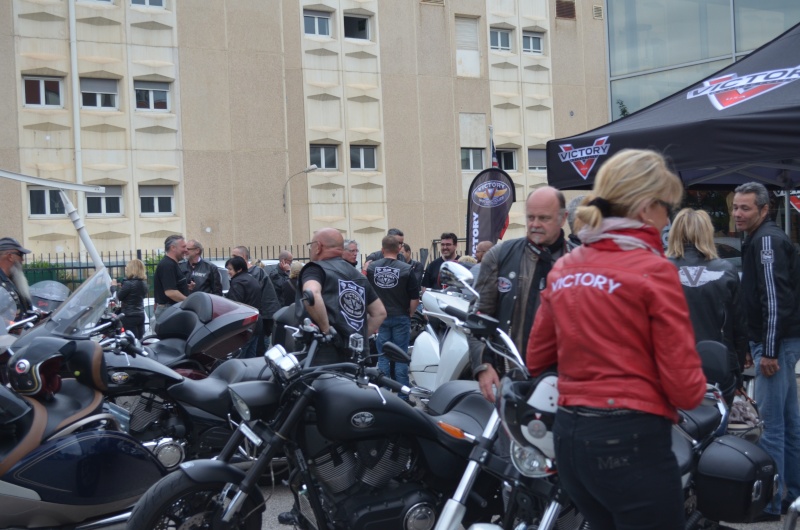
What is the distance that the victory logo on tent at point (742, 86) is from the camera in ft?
21.8

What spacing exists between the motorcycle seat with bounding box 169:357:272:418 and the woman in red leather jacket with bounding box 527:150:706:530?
123 inches

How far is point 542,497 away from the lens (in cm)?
381

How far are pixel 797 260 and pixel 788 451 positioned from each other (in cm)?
119

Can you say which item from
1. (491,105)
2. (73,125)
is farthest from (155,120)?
(491,105)

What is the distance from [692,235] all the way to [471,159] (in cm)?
3093

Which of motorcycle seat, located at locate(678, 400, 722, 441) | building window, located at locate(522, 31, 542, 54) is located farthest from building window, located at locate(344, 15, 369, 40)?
motorcycle seat, located at locate(678, 400, 722, 441)

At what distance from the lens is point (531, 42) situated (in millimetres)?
37375

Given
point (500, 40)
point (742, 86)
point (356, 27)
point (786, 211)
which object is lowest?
point (786, 211)

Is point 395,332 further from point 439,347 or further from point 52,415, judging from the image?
point 52,415

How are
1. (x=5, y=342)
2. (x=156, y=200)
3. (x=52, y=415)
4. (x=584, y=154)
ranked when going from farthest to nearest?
(x=156, y=200), (x=584, y=154), (x=5, y=342), (x=52, y=415)

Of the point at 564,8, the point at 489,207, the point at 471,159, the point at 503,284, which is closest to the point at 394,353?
the point at 503,284

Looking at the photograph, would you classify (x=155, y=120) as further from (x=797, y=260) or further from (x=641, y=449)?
(x=641, y=449)

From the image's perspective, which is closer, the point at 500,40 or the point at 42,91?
the point at 42,91

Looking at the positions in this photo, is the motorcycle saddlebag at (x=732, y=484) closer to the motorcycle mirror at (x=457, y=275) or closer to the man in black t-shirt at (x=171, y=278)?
the motorcycle mirror at (x=457, y=275)
